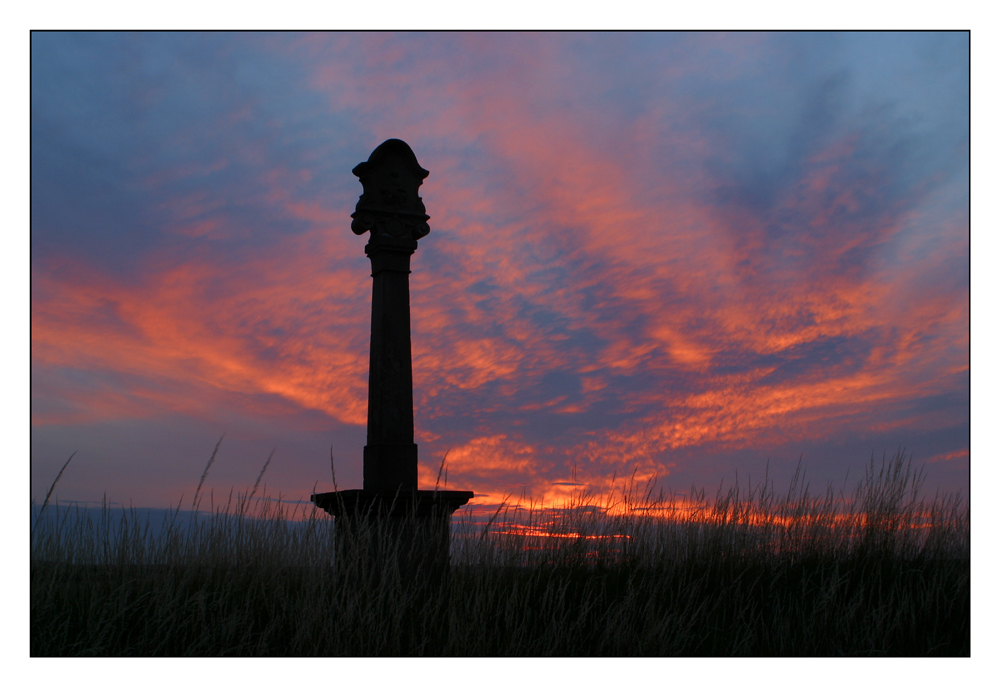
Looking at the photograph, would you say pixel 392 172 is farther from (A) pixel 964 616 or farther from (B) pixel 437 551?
(A) pixel 964 616

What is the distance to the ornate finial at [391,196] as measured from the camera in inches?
207

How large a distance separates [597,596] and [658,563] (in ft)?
2.99

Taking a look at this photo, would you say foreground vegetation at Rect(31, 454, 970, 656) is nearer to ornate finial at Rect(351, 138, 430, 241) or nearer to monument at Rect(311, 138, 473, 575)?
monument at Rect(311, 138, 473, 575)

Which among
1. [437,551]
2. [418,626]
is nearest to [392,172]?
[437,551]

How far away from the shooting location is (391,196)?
209 inches

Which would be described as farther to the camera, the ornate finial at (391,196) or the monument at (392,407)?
the ornate finial at (391,196)

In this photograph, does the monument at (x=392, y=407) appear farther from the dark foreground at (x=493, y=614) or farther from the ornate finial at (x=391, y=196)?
the dark foreground at (x=493, y=614)

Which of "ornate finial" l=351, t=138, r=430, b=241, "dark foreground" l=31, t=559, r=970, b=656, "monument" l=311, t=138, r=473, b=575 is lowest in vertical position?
"dark foreground" l=31, t=559, r=970, b=656

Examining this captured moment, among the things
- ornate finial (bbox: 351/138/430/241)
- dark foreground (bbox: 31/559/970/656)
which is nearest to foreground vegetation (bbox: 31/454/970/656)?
dark foreground (bbox: 31/559/970/656)

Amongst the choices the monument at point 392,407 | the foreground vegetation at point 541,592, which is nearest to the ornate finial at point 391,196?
the monument at point 392,407

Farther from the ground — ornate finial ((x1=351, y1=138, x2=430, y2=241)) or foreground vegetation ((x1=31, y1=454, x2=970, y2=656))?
ornate finial ((x1=351, y1=138, x2=430, y2=241))

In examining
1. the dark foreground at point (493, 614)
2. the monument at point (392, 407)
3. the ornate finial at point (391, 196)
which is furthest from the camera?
the ornate finial at point (391, 196)

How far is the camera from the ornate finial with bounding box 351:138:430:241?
5.27 metres

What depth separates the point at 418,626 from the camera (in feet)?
14.0
